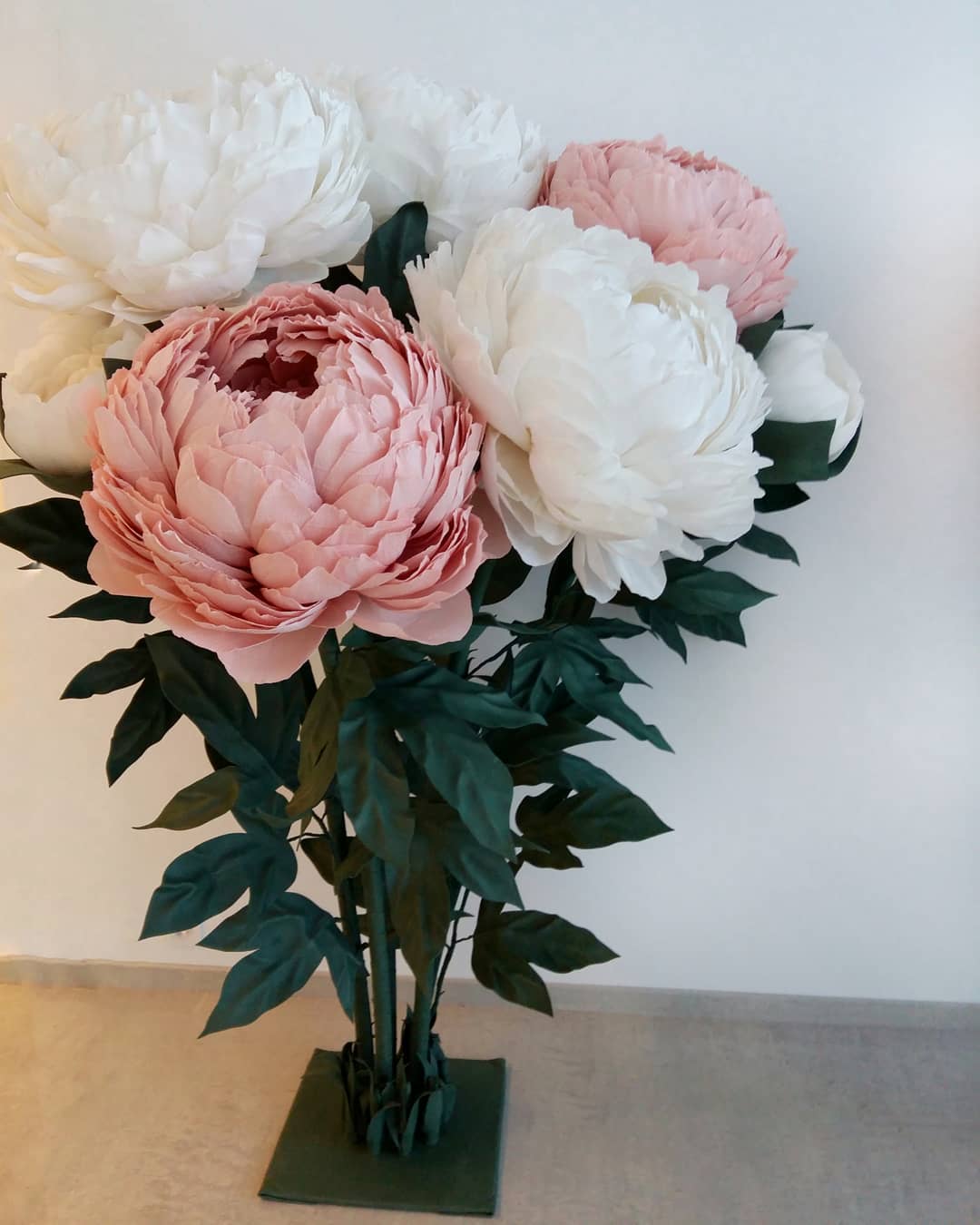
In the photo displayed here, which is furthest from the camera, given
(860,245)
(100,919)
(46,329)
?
(100,919)

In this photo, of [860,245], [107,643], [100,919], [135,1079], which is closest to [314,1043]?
[135,1079]

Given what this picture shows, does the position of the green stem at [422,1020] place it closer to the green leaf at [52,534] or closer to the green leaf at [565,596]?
the green leaf at [565,596]

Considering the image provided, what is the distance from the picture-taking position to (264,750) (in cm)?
78

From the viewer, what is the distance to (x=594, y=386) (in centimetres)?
51

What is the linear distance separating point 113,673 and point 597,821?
39 centimetres

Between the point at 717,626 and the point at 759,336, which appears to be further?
the point at 717,626

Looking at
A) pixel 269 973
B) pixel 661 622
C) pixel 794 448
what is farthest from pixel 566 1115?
pixel 794 448

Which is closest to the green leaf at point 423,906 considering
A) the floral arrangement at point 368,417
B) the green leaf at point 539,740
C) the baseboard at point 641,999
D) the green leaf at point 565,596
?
the floral arrangement at point 368,417

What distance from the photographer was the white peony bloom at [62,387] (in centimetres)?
57

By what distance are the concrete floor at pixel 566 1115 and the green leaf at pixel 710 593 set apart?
58 cm

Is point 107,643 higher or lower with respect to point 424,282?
lower

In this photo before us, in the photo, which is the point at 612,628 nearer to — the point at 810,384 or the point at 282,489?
the point at 810,384

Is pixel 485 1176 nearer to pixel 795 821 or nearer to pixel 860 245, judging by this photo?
pixel 795 821

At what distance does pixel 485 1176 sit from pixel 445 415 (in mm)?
773
